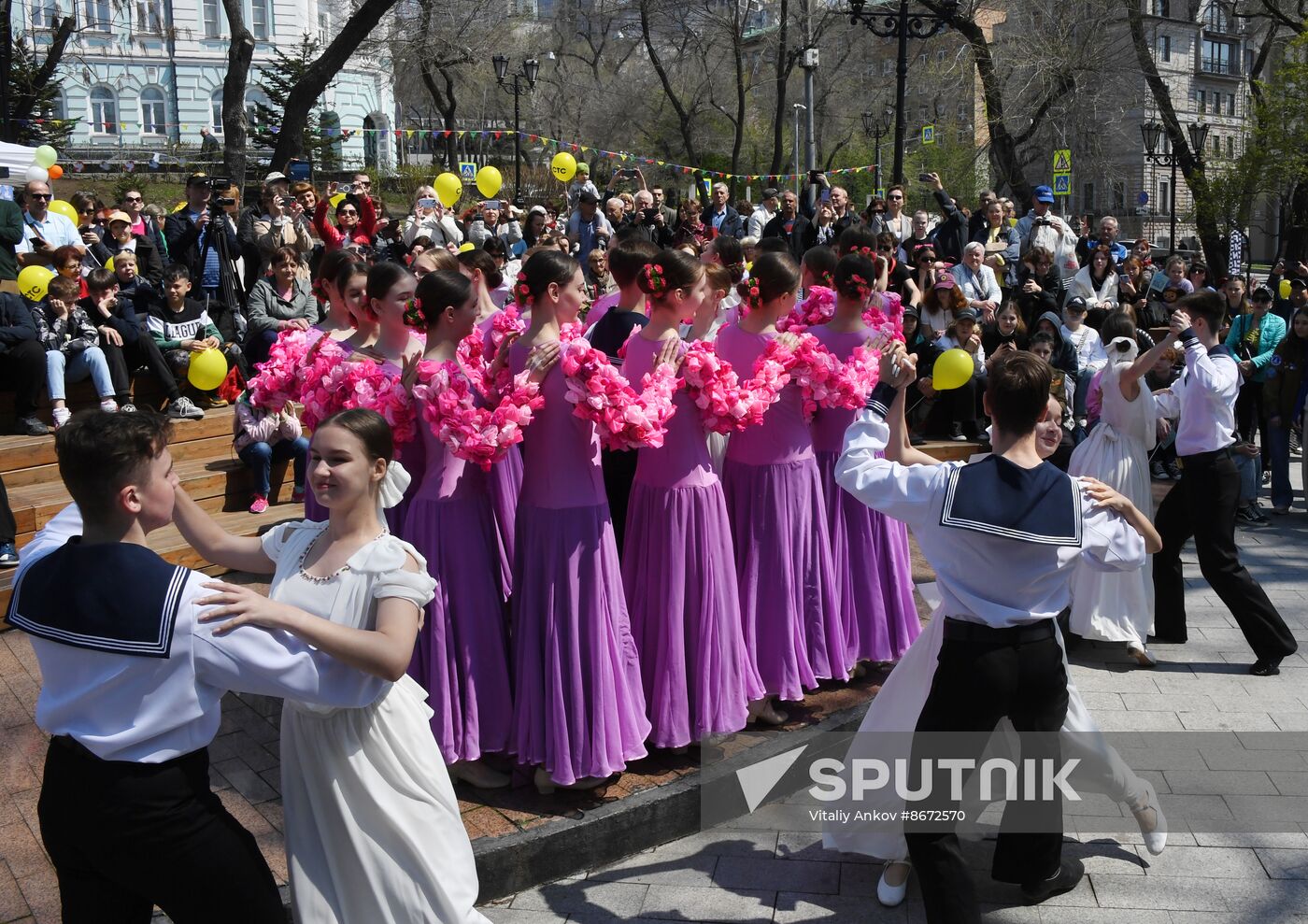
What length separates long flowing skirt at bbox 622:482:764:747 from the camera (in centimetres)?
525

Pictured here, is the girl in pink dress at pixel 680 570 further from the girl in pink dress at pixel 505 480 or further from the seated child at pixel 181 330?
the seated child at pixel 181 330

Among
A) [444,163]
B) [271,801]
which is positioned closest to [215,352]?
[271,801]

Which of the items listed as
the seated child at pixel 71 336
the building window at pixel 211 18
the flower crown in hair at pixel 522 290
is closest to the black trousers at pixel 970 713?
the flower crown in hair at pixel 522 290

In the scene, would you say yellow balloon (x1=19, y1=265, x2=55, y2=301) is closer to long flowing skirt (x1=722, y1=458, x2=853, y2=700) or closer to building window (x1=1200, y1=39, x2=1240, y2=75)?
long flowing skirt (x1=722, y1=458, x2=853, y2=700)

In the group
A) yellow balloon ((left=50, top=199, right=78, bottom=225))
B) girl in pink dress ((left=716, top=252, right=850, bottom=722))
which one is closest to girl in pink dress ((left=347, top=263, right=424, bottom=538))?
girl in pink dress ((left=716, top=252, right=850, bottom=722))

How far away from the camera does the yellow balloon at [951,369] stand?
19.9 ft

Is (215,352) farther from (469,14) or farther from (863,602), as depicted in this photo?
(469,14)

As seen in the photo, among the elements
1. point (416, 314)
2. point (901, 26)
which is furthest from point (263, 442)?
point (901, 26)

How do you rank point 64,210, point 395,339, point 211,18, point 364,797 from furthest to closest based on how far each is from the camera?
1. point 211,18
2. point 64,210
3. point 395,339
4. point 364,797

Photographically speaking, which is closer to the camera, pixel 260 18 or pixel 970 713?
pixel 970 713

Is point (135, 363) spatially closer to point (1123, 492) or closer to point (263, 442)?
point (263, 442)

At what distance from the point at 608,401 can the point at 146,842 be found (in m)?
2.37

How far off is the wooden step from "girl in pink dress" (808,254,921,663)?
3698 millimetres

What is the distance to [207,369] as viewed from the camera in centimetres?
987
